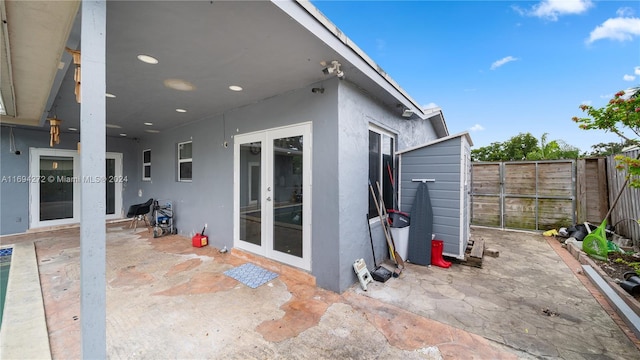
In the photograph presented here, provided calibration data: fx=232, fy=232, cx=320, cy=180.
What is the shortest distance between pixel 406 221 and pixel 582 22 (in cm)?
699

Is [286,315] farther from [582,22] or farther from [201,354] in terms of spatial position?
[582,22]

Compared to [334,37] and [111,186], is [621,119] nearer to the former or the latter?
[334,37]

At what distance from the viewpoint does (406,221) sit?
3.90m

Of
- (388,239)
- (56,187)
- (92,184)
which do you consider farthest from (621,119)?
(56,187)

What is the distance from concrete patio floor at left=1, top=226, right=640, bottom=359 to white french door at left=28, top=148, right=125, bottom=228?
390 centimetres

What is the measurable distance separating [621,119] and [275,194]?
521cm

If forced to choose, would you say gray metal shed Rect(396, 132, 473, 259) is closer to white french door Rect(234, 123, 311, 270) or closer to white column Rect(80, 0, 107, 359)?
white french door Rect(234, 123, 311, 270)

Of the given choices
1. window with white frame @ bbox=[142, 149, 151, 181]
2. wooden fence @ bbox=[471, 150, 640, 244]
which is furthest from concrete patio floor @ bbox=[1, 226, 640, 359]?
window with white frame @ bbox=[142, 149, 151, 181]

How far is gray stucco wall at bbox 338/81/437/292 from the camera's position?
2.95 m

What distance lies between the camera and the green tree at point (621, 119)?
2900 millimetres

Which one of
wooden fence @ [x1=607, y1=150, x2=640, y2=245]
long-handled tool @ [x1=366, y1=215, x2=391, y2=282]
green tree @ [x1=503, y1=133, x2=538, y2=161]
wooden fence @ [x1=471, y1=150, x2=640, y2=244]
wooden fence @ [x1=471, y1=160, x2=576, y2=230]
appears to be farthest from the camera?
green tree @ [x1=503, y1=133, x2=538, y2=161]

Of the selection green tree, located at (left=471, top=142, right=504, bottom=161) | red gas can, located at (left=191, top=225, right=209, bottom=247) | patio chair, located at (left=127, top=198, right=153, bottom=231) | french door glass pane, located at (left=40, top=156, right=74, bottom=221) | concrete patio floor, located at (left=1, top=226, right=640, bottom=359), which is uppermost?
green tree, located at (left=471, top=142, right=504, bottom=161)

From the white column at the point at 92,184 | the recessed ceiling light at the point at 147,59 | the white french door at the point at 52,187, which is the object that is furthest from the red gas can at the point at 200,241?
the white column at the point at 92,184

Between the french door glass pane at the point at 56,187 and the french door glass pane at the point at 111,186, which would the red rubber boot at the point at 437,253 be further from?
the french door glass pane at the point at 56,187
